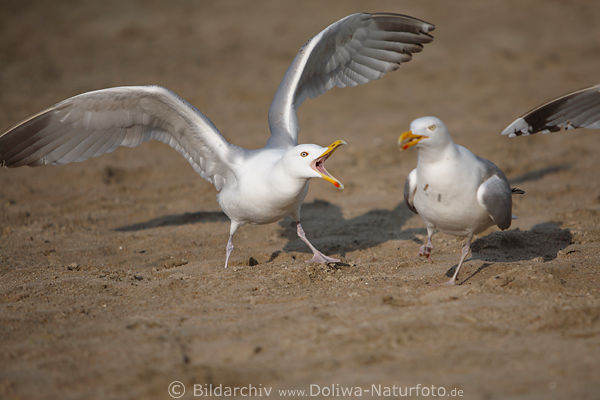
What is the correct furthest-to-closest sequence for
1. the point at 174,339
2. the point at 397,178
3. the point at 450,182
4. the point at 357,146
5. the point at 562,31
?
1. the point at 562,31
2. the point at 357,146
3. the point at 397,178
4. the point at 450,182
5. the point at 174,339

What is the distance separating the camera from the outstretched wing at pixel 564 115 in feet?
17.7

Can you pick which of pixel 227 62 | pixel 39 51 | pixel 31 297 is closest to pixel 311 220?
pixel 31 297

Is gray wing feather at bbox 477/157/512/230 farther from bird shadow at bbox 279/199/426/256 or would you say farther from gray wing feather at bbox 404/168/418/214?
bird shadow at bbox 279/199/426/256

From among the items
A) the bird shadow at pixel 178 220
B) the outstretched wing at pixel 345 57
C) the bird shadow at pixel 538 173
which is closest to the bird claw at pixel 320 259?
the outstretched wing at pixel 345 57

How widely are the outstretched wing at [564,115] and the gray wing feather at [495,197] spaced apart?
1.03 metres

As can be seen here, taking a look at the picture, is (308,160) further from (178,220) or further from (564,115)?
A: (178,220)

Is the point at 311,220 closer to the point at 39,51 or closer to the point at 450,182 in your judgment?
the point at 450,182

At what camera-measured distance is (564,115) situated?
5.53 metres

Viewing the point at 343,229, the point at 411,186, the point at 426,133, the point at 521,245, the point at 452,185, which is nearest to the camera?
the point at 426,133

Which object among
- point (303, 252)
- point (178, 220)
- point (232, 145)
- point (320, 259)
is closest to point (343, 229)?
point (303, 252)

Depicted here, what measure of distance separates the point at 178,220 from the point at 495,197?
3965 millimetres

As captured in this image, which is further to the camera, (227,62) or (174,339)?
(227,62)

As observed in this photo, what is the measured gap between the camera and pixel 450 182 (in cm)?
429

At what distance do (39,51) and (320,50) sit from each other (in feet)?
32.8
